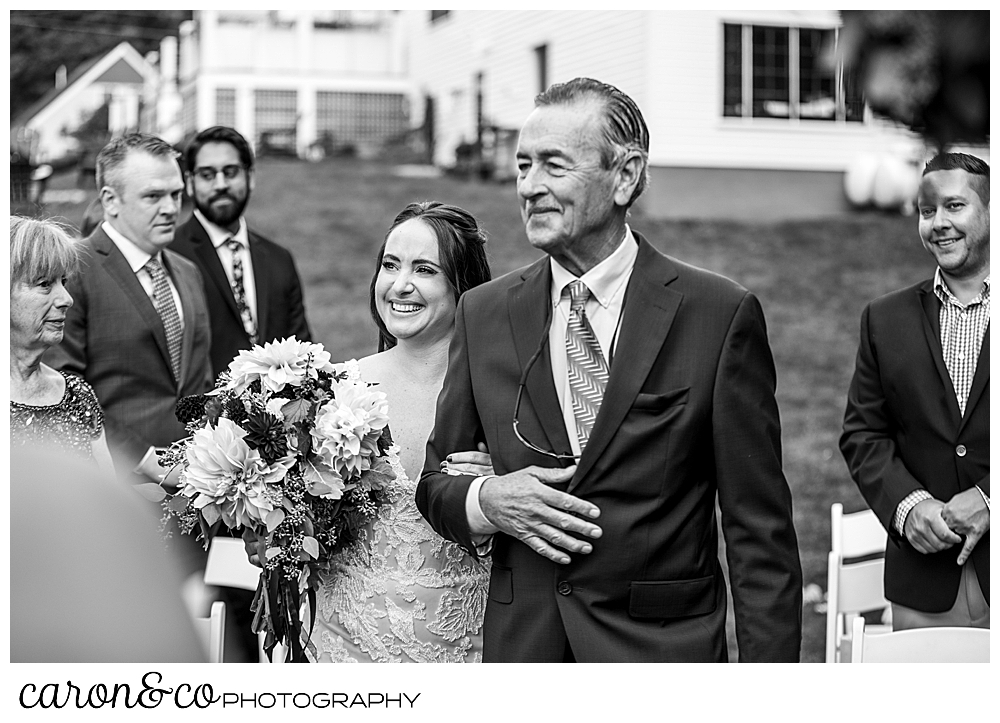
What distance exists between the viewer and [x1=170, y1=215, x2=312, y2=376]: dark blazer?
205 inches

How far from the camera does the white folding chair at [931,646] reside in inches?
131

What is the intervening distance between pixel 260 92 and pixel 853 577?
18.9 m

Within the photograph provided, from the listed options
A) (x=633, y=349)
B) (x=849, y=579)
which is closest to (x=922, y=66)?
(x=633, y=349)

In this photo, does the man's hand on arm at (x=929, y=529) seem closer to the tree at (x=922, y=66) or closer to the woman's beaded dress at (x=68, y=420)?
the woman's beaded dress at (x=68, y=420)

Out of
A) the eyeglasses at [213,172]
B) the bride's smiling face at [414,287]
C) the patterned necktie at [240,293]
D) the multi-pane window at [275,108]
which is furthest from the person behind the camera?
the multi-pane window at [275,108]

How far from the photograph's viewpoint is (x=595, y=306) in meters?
2.91

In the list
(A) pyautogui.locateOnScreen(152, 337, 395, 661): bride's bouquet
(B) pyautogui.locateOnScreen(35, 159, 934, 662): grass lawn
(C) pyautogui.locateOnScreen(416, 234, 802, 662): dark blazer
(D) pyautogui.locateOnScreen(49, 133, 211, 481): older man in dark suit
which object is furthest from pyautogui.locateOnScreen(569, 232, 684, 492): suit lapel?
(B) pyautogui.locateOnScreen(35, 159, 934, 662): grass lawn

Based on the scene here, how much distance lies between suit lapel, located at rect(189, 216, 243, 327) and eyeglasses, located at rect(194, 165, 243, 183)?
0.27 m

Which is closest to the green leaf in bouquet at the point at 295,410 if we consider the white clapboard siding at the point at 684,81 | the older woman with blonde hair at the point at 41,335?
the older woman with blonde hair at the point at 41,335

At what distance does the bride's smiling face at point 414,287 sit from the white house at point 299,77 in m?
17.1

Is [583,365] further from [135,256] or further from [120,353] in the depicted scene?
[135,256]

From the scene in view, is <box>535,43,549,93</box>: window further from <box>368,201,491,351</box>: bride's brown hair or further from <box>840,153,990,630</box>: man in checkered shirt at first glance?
<box>368,201,491,351</box>: bride's brown hair

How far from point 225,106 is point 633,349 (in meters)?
19.3
